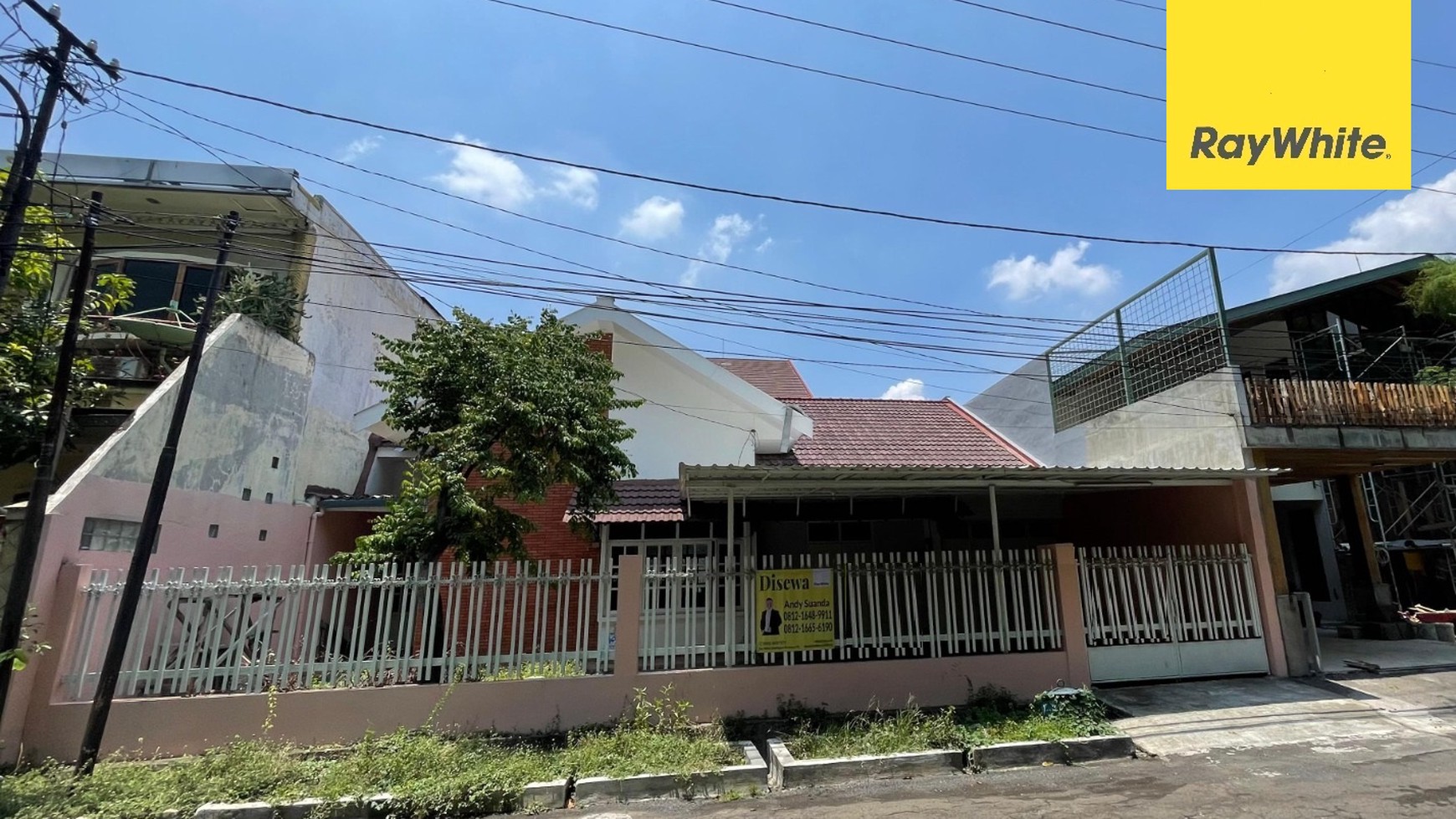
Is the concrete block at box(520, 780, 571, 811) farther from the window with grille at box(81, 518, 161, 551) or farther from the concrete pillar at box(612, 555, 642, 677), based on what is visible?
the window with grille at box(81, 518, 161, 551)

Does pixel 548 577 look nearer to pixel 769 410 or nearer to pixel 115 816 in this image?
pixel 115 816

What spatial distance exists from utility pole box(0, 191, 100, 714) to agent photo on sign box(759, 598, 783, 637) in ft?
22.1

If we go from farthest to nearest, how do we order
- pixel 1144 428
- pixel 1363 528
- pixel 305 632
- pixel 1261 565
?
pixel 1363 528 < pixel 1144 428 < pixel 1261 565 < pixel 305 632

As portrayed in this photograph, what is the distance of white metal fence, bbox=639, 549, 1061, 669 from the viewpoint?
737 centimetres

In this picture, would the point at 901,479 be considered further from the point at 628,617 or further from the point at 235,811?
the point at 235,811

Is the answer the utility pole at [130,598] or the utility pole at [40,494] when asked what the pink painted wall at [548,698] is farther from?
the utility pole at [40,494]

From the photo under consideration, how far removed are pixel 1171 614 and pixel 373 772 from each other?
30.7 ft

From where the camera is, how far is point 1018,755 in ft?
19.8

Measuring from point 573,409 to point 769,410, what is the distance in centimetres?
366

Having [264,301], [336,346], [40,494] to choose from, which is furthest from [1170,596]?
[336,346]

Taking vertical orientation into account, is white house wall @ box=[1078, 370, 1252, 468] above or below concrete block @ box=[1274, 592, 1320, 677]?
above

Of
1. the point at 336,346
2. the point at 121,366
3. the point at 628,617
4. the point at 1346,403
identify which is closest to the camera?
the point at 628,617

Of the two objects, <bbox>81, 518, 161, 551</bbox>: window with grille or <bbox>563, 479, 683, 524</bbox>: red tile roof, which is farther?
<bbox>563, 479, 683, 524</bbox>: red tile roof

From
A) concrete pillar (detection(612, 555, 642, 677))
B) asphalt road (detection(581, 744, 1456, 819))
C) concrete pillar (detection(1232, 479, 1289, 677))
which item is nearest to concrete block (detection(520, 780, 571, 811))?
asphalt road (detection(581, 744, 1456, 819))
